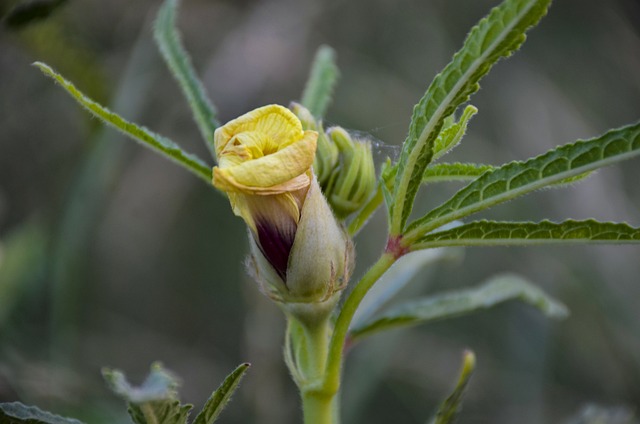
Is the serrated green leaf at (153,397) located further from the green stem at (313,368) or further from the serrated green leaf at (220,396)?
the green stem at (313,368)

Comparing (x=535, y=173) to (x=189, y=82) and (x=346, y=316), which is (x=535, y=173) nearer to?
(x=346, y=316)

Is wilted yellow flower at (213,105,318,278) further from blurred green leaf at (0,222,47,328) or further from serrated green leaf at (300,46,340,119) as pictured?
blurred green leaf at (0,222,47,328)

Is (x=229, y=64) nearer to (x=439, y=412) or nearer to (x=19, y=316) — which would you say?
(x=19, y=316)

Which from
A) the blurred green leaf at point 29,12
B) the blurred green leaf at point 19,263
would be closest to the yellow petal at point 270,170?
the blurred green leaf at point 29,12

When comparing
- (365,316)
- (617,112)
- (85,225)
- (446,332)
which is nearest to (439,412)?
(365,316)

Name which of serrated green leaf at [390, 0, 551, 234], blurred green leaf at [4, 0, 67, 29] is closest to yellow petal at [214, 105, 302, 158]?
serrated green leaf at [390, 0, 551, 234]
